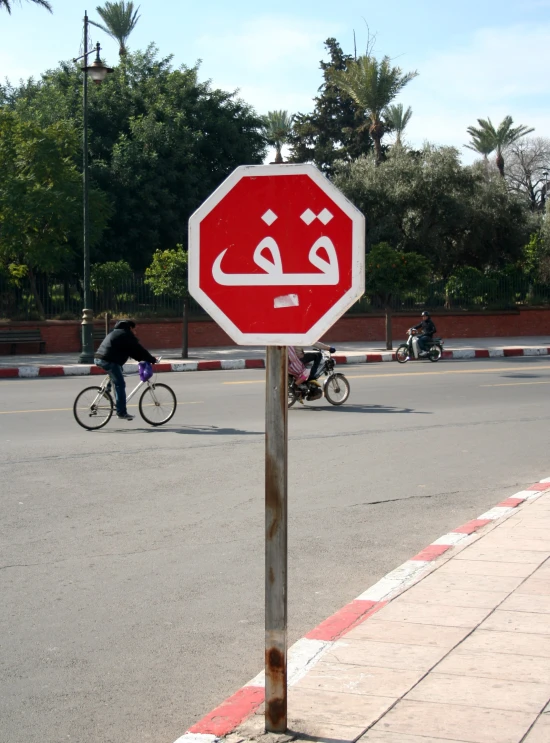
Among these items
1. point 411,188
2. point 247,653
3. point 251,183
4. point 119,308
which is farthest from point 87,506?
point 411,188

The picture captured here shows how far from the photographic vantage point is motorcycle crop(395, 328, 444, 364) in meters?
26.9

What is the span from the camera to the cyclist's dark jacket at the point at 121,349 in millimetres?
13992

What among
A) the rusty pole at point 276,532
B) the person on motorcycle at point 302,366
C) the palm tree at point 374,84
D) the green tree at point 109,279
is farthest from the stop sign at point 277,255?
the palm tree at point 374,84

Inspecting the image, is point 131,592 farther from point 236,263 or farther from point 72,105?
point 72,105

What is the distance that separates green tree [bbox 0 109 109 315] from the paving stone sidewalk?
24099 millimetres

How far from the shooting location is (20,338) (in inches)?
1137

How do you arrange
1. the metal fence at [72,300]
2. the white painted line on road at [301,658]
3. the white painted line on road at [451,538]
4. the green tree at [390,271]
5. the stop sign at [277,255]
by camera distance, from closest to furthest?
the stop sign at [277,255] < the white painted line on road at [301,658] < the white painted line on road at [451,538] < the metal fence at [72,300] < the green tree at [390,271]

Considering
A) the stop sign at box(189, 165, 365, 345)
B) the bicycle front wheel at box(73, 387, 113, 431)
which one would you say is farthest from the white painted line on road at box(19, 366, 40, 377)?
the stop sign at box(189, 165, 365, 345)

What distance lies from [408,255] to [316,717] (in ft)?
92.8

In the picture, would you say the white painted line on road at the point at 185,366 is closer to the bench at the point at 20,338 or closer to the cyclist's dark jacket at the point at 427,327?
the bench at the point at 20,338

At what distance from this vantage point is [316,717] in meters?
3.98

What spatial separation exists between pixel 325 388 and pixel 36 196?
600 inches

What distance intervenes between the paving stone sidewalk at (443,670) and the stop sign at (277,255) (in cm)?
158

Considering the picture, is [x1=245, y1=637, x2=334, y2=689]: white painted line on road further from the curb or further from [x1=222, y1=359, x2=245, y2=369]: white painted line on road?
[x1=222, y1=359, x2=245, y2=369]: white painted line on road
